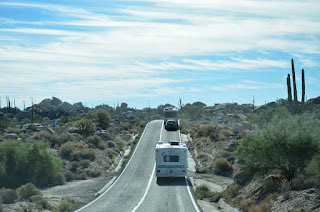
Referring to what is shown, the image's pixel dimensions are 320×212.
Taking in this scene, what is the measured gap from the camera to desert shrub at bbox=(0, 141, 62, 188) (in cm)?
3130

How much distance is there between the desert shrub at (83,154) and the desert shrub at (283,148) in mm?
27996

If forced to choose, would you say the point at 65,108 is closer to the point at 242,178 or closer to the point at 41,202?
the point at 41,202

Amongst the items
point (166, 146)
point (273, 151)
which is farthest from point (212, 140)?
point (273, 151)

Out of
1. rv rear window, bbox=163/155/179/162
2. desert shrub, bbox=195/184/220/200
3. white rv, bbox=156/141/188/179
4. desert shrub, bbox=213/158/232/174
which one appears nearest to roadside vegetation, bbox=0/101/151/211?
desert shrub, bbox=195/184/220/200

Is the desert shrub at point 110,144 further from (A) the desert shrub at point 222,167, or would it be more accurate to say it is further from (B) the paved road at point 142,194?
(A) the desert shrub at point 222,167

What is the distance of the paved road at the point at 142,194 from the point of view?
802 inches

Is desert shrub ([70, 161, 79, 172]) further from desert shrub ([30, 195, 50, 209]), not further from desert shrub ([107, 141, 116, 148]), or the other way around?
desert shrub ([30, 195, 50, 209])

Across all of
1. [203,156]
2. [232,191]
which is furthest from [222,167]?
[232,191]

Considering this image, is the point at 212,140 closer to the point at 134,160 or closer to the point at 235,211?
the point at 134,160

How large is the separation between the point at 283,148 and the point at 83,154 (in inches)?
1208

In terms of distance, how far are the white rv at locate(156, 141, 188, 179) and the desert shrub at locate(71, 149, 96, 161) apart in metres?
17.2

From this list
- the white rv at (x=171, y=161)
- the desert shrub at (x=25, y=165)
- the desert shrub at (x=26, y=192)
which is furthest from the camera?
the desert shrub at (x=25, y=165)

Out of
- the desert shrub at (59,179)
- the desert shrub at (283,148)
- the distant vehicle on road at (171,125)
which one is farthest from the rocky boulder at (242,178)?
the distant vehicle on road at (171,125)

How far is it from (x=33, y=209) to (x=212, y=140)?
34.7 metres
